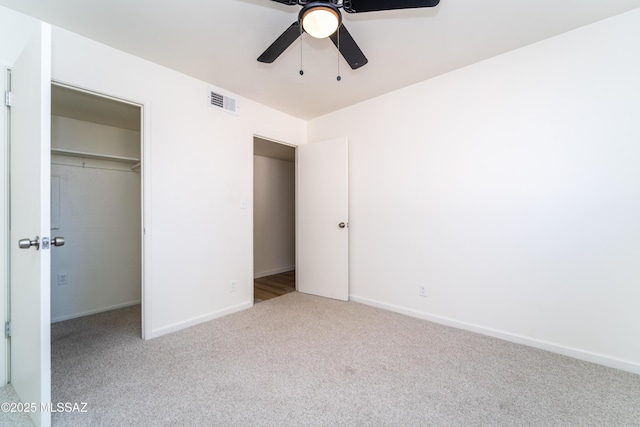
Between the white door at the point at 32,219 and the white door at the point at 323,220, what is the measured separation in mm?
2564

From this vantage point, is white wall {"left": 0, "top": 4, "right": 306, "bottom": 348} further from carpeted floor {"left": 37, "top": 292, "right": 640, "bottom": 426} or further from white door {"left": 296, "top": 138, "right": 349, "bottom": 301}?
white door {"left": 296, "top": 138, "right": 349, "bottom": 301}

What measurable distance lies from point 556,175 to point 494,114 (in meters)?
0.70

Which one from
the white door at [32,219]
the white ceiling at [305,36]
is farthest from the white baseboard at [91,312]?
the white ceiling at [305,36]

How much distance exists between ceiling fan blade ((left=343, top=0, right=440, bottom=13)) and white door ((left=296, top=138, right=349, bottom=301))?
6.15 ft

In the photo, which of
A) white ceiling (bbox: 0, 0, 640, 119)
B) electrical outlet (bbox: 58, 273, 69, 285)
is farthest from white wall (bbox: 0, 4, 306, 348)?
electrical outlet (bbox: 58, 273, 69, 285)

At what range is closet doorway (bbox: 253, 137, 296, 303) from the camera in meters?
4.62

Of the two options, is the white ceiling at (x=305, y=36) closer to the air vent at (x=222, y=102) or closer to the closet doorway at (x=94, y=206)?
the air vent at (x=222, y=102)

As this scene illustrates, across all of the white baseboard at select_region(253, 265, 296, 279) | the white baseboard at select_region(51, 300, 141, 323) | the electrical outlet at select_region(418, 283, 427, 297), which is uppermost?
the electrical outlet at select_region(418, 283, 427, 297)

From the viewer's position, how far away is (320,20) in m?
1.37

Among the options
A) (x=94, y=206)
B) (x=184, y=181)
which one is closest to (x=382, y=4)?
(x=184, y=181)

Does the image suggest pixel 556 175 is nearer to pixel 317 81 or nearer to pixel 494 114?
pixel 494 114

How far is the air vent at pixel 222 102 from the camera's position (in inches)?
109

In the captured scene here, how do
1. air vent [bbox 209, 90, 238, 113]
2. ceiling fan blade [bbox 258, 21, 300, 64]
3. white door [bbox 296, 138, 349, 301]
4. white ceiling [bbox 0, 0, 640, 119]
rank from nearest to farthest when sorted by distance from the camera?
1. ceiling fan blade [bbox 258, 21, 300, 64]
2. white ceiling [bbox 0, 0, 640, 119]
3. air vent [bbox 209, 90, 238, 113]
4. white door [bbox 296, 138, 349, 301]

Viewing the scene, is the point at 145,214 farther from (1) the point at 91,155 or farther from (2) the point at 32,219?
(1) the point at 91,155
